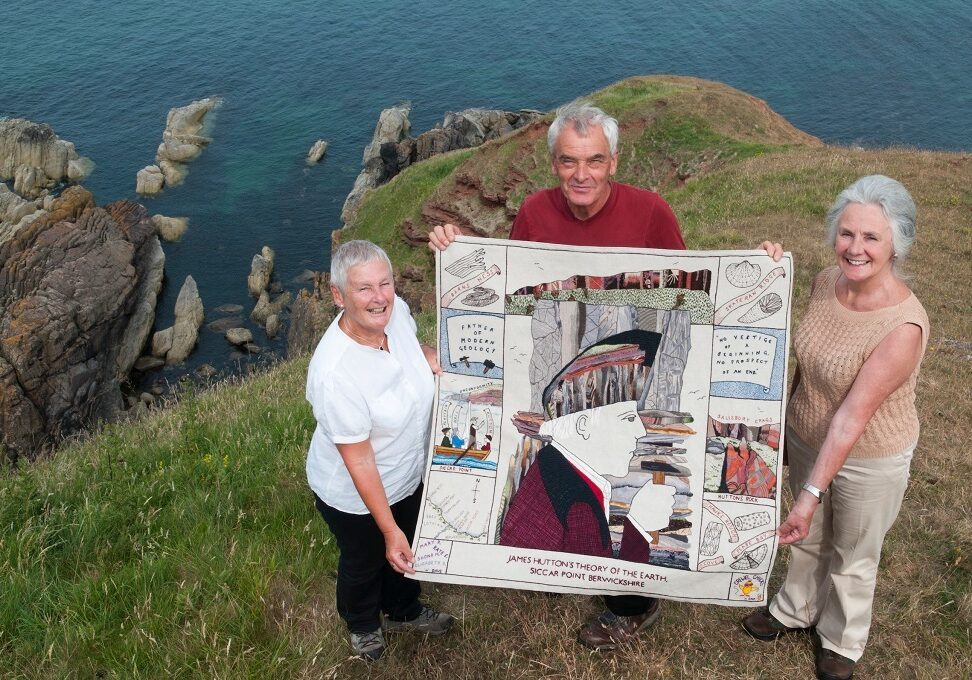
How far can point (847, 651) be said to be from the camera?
15.3 feet

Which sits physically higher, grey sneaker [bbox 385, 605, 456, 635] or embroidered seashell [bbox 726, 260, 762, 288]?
embroidered seashell [bbox 726, 260, 762, 288]

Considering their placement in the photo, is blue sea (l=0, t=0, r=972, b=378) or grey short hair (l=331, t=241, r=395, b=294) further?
blue sea (l=0, t=0, r=972, b=378)

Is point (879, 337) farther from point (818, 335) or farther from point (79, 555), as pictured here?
point (79, 555)

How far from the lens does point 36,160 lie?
1961 inches

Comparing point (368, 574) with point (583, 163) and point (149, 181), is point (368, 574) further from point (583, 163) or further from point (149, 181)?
point (149, 181)

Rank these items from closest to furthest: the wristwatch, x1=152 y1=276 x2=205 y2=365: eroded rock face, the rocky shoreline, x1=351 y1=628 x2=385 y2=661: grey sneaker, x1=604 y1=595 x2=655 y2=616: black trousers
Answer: the wristwatch
x1=351 y1=628 x2=385 y2=661: grey sneaker
x1=604 y1=595 x2=655 y2=616: black trousers
the rocky shoreline
x1=152 y1=276 x2=205 y2=365: eroded rock face

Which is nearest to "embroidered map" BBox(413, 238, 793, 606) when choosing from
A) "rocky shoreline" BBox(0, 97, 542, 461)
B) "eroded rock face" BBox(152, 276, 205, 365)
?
"rocky shoreline" BBox(0, 97, 542, 461)

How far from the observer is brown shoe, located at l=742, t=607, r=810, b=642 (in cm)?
507

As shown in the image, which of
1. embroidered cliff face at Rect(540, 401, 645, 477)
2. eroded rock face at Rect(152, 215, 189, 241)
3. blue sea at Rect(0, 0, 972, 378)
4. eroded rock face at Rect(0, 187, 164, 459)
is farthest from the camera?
blue sea at Rect(0, 0, 972, 378)

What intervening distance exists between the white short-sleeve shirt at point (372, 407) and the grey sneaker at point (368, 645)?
104cm

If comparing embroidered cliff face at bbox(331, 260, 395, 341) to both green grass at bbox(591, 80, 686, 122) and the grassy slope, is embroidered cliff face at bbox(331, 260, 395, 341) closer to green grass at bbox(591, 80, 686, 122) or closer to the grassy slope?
the grassy slope

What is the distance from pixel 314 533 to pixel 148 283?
3634 centimetres

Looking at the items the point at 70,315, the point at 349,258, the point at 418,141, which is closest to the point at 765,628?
the point at 349,258

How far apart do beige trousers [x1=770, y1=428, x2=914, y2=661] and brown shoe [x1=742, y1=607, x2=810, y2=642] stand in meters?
0.05
